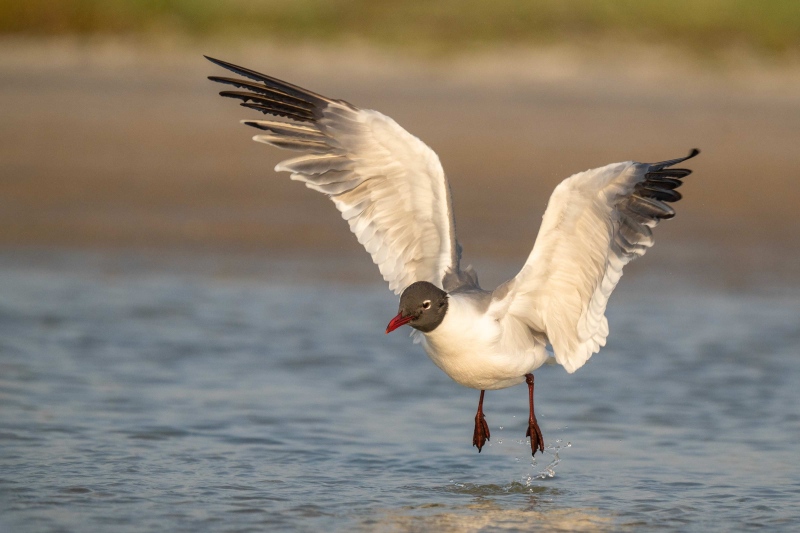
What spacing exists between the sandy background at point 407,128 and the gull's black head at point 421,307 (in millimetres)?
5652

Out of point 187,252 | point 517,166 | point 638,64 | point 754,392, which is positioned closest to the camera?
point 754,392

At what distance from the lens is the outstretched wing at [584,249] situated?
22.1 feet

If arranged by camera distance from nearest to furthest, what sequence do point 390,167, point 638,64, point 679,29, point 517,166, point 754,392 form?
point 390,167 < point 754,392 < point 517,166 < point 638,64 < point 679,29

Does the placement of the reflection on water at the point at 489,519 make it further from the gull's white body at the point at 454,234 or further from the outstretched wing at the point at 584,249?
the outstretched wing at the point at 584,249

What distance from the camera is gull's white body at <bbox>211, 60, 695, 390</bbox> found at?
271 inches

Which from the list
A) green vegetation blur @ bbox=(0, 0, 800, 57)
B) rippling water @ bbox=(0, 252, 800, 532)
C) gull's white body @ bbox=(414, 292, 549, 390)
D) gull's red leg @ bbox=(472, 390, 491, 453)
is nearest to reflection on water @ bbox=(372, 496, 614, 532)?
rippling water @ bbox=(0, 252, 800, 532)

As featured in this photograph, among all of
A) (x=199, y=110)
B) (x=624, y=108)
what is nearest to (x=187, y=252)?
(x=199, y=110)

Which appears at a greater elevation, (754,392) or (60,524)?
(754,392)

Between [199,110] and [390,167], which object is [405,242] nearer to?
[390,167]

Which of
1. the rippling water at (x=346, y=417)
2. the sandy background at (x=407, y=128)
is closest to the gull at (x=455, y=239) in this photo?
the rippling water at (x=346, y=417)

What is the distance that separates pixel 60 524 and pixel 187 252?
22.2 feet

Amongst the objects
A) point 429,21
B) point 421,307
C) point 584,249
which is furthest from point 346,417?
point 429,21

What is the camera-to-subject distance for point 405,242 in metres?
7.57

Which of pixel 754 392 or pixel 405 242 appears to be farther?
pixel 754 392
